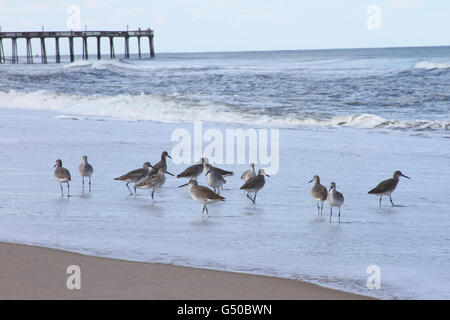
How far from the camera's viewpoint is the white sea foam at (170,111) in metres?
17.8

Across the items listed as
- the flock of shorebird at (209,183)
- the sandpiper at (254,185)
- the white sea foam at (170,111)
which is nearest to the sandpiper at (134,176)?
the flock of shorebird at (209,183)

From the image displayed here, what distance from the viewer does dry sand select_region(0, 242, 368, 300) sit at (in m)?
4.55

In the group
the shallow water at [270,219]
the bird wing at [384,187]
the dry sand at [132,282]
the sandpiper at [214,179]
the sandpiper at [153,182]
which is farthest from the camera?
the sandpiper at [214,179]

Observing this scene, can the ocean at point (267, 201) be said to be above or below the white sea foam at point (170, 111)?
above

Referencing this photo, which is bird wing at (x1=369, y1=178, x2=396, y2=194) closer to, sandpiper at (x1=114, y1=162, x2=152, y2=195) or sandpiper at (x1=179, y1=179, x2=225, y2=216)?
sandpiper at (x1=179, y1=179, x2=225, y2=216)

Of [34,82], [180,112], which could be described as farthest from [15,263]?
[34,82]

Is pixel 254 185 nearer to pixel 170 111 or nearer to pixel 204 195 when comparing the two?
pixel 204 195

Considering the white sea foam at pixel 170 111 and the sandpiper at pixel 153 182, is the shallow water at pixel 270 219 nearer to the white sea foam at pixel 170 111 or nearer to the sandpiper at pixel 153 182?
the sandpiper at pixel 153 182

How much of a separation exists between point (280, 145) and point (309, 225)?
607 centimetres

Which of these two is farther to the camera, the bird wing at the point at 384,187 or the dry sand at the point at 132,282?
the bird wing at the point at 384,187

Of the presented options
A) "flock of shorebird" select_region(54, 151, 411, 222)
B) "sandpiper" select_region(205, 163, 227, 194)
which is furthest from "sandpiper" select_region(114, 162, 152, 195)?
"sandpiper" select_region(205, 163, 227, 194)

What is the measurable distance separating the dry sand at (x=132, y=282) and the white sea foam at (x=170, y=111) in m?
12.2

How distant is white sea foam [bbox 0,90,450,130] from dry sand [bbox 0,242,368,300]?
1221 cm
